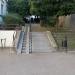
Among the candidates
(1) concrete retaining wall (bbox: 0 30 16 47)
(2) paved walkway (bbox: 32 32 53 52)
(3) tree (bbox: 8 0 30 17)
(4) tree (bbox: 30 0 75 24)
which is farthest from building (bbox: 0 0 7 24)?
(1) concrete retaining wall (bbox: 0 30 16 47)

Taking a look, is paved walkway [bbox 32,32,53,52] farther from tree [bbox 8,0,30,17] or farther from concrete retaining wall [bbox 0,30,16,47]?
tree [bbox 8,0,30,17]

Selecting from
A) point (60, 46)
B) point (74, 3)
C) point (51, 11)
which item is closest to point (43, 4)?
point (51, 11)

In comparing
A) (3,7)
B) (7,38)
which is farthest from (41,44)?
(3,7)

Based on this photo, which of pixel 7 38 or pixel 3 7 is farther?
pixel 3 7

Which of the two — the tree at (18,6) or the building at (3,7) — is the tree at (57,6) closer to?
the building at (3,7)

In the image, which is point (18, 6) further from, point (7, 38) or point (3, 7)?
point (7, 38)

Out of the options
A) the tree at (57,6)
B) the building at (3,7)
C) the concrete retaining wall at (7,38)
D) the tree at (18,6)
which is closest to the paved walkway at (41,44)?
the concrete retaining wall at (7,38)

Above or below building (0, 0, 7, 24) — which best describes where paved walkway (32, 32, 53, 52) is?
below

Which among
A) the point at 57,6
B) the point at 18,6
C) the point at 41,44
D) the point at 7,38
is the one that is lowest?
the point at 41,44

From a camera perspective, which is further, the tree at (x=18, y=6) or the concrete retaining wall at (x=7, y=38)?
the tree at (x=18, y=6)

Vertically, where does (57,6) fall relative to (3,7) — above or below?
below

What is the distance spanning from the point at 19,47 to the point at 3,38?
3.30 m

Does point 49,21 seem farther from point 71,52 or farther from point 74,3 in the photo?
point 71,52

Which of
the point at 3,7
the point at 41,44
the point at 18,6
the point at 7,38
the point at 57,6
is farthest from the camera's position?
the point at 18,6
